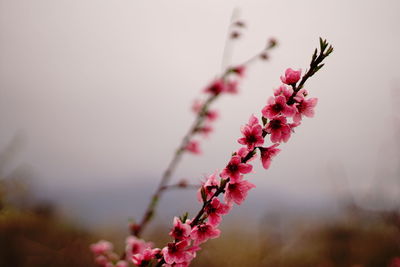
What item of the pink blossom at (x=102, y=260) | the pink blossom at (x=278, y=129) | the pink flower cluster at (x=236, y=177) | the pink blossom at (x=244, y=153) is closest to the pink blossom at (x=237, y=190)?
the pink flower cluster at (x=236, y=177)

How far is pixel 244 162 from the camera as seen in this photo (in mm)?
1309

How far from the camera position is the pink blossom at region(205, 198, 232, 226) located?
1.26 m

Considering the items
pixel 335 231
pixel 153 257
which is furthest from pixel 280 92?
pixel 335 231

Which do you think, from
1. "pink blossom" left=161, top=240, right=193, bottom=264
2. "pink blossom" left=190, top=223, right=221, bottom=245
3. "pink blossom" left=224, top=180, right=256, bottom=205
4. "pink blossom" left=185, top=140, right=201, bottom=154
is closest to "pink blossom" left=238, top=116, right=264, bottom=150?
"pink blossom" left=224, top=180, right=256, bottom=205

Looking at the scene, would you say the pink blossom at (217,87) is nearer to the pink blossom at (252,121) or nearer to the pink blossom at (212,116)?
the pink blossom at (212,116)

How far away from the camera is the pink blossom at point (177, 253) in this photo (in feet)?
3.99

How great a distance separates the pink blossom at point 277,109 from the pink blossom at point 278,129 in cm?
3

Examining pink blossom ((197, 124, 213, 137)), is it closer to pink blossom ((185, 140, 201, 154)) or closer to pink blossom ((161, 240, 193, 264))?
pink blossom ((185, 140, 201, 154))

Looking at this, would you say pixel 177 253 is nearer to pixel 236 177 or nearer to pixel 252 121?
pixel 236 177

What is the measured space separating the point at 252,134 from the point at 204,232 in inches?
18.9

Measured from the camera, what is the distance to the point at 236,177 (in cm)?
125

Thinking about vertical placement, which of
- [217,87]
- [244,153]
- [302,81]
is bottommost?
[244,153]

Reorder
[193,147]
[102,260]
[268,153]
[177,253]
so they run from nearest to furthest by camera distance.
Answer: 1. [177,253]
2. [268,153]
3. [102,260]
4. [193,147]

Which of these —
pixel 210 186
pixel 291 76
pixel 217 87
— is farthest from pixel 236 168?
pixel 217 87
